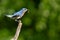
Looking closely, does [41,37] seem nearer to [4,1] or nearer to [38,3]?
[38,3]

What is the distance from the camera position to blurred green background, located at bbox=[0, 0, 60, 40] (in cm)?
195

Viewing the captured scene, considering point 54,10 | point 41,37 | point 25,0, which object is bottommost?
point 41,37

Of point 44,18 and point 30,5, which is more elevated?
point 30,5

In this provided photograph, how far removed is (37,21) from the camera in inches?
81.3

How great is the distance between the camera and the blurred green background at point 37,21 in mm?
1953

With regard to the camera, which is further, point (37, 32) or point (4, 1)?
point (37, 32)

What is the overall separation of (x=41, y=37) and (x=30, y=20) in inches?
6.7

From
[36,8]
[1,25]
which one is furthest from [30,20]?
[1,25]

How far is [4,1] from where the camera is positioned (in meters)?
1.92

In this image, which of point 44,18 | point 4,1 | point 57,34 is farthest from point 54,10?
point 4,1

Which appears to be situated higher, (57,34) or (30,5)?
(30,5)

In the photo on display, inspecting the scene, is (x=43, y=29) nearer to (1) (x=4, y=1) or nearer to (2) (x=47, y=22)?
(2) (x=47, y=22)

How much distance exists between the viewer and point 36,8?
2072mm

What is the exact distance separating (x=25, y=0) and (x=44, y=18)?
0.22 m
